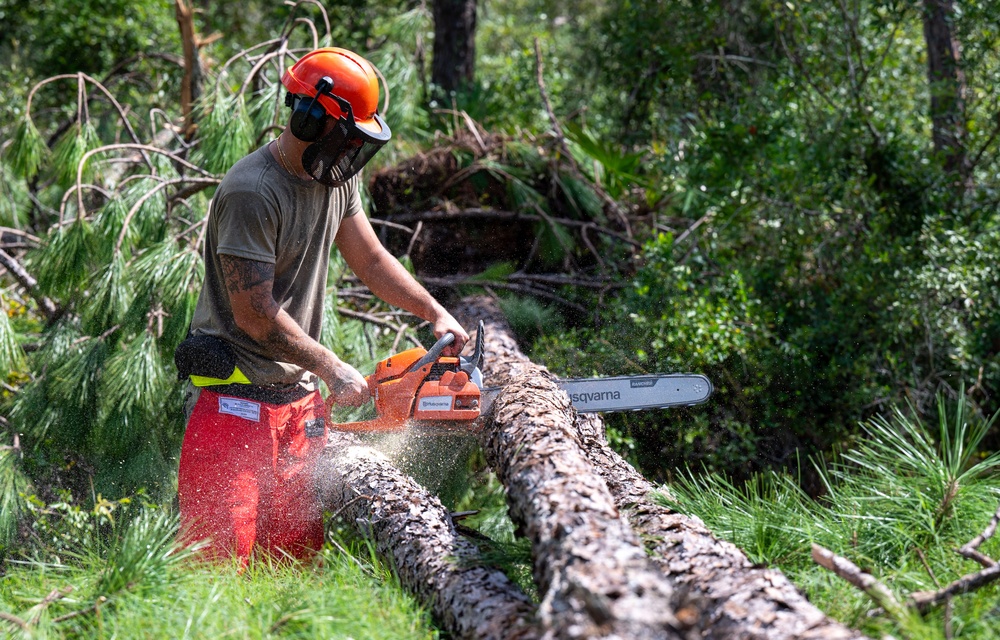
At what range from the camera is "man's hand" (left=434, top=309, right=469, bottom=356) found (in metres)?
2.80

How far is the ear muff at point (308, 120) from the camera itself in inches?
98.0

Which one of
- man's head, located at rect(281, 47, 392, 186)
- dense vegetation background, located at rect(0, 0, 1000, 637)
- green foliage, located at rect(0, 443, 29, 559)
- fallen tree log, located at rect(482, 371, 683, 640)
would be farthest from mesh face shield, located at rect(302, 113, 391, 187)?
green foliage, located at rect(0, 443, 29, 559)

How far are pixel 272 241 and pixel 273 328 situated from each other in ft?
0.89

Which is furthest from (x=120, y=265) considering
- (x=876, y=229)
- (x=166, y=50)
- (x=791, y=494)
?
(x=166, y=50)

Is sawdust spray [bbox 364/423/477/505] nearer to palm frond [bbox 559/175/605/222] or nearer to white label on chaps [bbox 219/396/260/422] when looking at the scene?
white label on chaps [bbox 219/396/260/422]

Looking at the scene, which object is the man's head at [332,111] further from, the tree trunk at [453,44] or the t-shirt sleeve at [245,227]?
the tree trunk at [453,44]

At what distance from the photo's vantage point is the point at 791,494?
2900mm

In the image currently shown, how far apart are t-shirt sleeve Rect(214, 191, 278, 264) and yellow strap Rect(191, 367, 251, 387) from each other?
436 millimetres

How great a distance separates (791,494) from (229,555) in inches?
76.5

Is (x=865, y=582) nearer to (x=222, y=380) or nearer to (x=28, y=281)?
(x=222, y=380)

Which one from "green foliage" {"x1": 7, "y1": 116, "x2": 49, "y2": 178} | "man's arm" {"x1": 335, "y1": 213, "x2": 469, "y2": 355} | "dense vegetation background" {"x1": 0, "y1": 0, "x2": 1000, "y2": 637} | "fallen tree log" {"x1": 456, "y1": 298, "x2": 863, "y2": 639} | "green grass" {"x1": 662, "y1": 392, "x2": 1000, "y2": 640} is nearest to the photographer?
"fallen tree log" {"x1": 456, "y1": 298, "x2": 863, "y2": 639}

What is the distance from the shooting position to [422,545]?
239cm

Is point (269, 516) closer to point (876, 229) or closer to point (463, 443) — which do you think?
point (463, 443)

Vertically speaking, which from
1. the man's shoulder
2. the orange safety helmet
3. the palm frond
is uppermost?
the orange safety helmet
